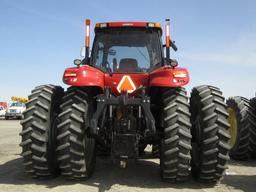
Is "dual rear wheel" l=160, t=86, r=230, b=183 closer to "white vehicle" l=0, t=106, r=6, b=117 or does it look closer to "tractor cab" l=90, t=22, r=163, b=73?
"tractor cab" l=90, t=22, r=163, b=73

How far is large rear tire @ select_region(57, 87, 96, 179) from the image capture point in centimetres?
577

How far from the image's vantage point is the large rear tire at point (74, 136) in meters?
5.77

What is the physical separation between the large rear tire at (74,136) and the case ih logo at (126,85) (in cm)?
59

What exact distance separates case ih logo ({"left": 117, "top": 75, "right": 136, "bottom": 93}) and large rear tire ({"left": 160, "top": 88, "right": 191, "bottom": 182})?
2.27 ft

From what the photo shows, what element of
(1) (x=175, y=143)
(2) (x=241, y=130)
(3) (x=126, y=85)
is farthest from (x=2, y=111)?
(1) (x=175, y=143)

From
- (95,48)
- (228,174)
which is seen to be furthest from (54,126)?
(228,174)

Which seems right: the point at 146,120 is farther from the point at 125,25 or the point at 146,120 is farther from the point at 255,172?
the point at 255,172

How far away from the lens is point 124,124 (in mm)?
6008

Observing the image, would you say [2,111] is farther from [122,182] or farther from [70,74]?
[122,182]

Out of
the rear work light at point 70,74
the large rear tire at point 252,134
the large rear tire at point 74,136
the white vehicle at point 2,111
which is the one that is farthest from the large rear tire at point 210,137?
the white vehicle at point 2,111

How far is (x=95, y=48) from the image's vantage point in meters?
7.38

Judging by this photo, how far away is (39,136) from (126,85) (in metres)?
1.59

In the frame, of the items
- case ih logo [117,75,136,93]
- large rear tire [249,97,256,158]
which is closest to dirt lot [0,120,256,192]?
large rear tire [249,97,256,158]

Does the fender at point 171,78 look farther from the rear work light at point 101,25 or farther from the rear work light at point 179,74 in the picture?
the rear work light at point 101,25
